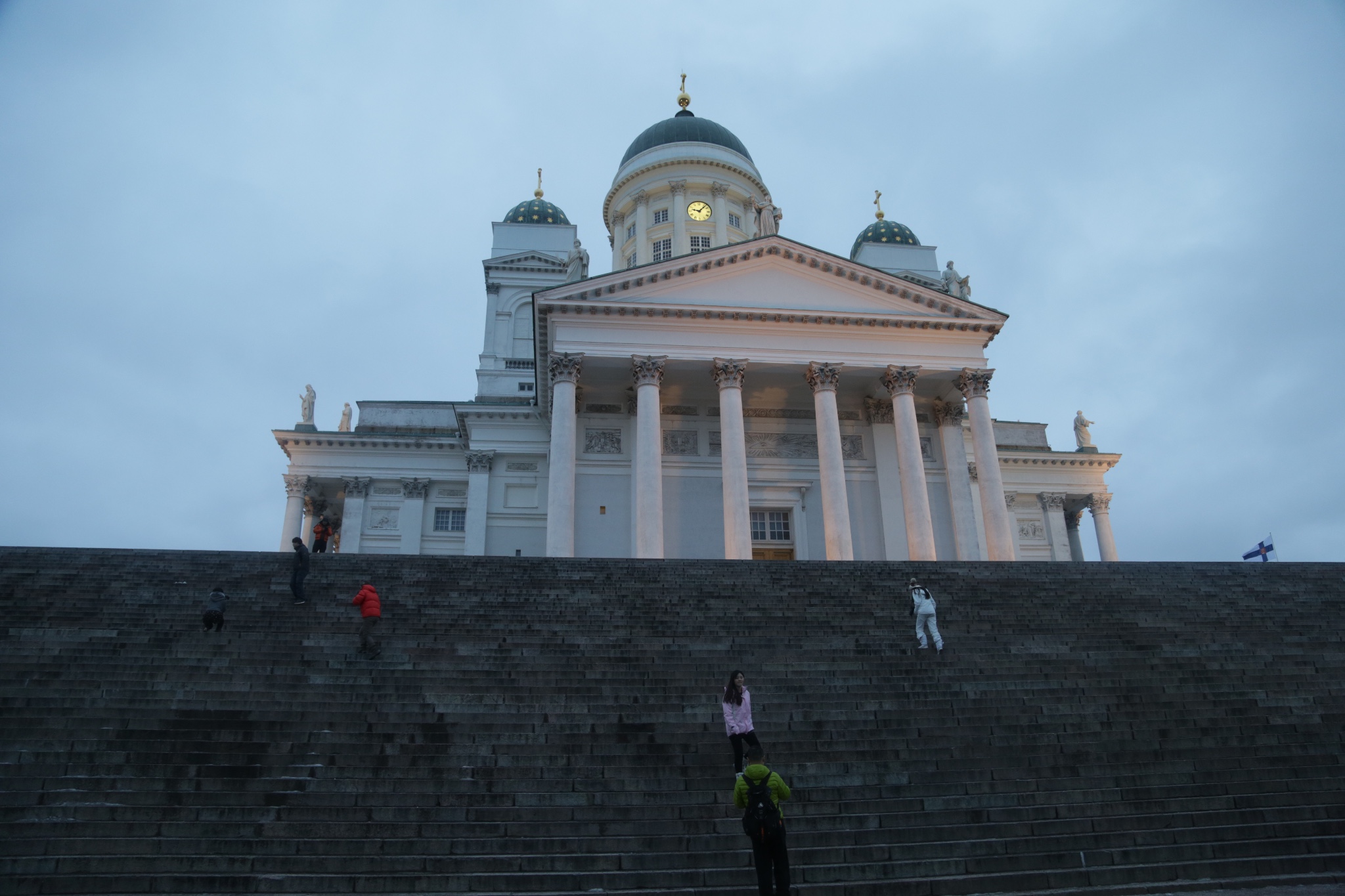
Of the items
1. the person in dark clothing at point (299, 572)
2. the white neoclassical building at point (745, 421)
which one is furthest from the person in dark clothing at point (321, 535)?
the white neoclassical building at point (745, 421)

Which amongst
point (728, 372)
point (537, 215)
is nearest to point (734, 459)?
point (728, 372)

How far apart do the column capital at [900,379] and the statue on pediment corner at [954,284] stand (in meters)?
3.06

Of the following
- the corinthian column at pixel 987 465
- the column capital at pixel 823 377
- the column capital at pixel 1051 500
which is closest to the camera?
the corinthian column at pixel 987 465

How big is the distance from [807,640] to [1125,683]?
15.1 feet

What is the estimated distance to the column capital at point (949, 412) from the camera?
97.8ft

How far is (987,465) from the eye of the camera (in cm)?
2708

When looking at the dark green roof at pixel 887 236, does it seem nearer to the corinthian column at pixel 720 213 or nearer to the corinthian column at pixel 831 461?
the corinthian column at pixel 720 213

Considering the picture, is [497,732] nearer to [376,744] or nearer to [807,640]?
Result: [376,744]

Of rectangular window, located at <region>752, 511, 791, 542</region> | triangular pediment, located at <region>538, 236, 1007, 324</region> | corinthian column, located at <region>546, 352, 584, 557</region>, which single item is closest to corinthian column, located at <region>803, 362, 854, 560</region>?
triangular pediment, located at <region>538, 236, 1007, 324</region>

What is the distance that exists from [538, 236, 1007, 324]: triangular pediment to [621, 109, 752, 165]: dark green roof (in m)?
19.4

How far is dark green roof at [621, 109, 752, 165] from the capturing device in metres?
45.6

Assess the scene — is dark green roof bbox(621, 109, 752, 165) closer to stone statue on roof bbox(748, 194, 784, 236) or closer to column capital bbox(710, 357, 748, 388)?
stone statue on roof bbox(748, 194, 784, 236)

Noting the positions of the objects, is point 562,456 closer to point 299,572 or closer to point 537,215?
point 299,572

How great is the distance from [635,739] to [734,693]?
1821 millimetres
